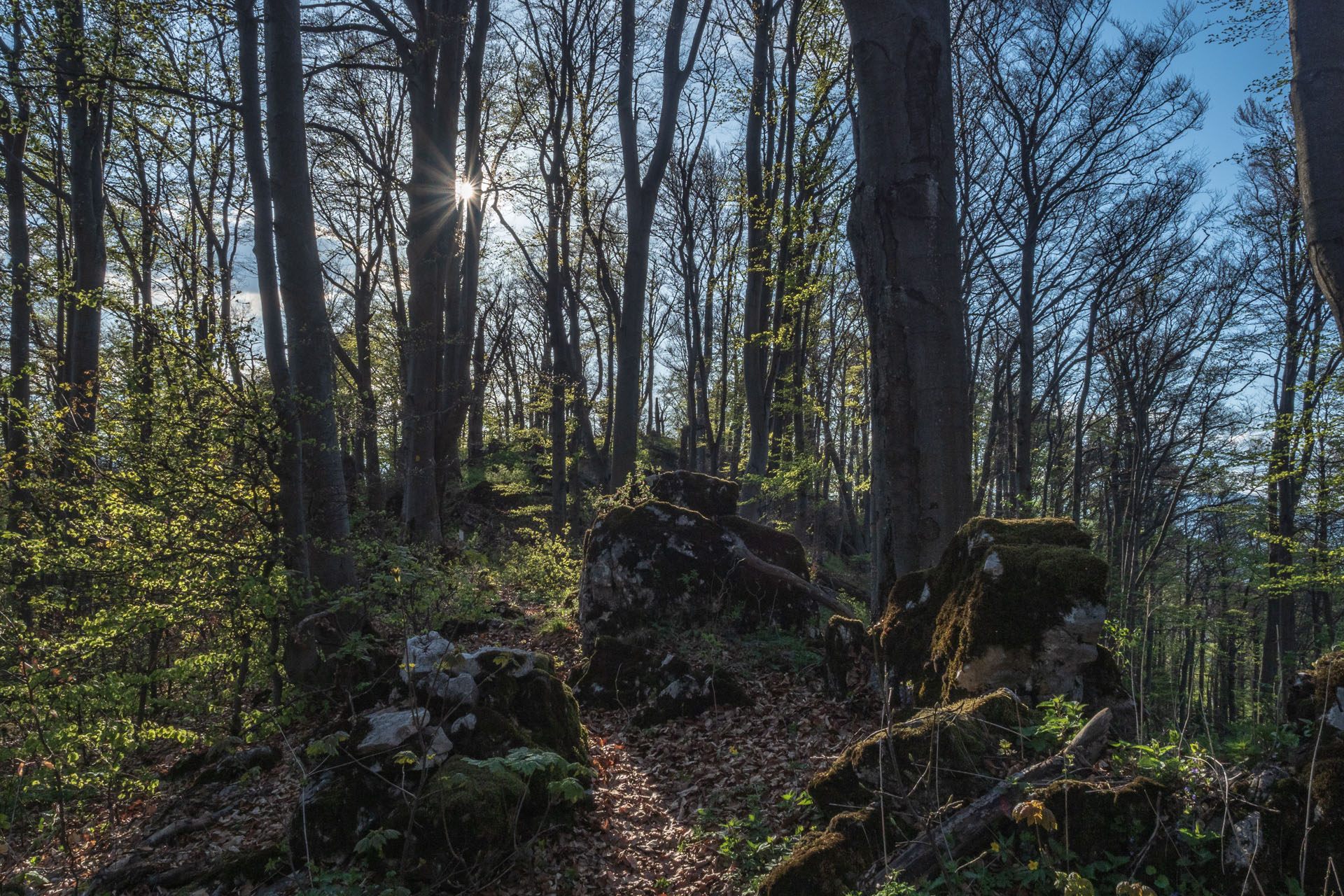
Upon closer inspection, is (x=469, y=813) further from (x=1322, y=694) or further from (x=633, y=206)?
(x=633, y=206)

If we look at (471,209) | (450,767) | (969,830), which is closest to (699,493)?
(450,767)

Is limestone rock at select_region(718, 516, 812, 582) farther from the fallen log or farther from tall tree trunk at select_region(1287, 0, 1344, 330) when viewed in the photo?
tall tree trunk at select_region(1287, 0, 1344, 330)

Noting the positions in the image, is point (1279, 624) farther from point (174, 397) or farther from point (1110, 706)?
point (174, 397)

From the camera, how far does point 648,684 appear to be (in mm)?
6332

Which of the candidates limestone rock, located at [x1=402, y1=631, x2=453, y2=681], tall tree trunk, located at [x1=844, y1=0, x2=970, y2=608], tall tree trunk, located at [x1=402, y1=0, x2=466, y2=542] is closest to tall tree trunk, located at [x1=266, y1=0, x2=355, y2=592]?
limestone rock, located at [x1=402, y1=631, x2=453, y2=681]

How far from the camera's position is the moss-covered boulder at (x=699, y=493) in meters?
9.26

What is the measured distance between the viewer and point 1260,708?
823 cm

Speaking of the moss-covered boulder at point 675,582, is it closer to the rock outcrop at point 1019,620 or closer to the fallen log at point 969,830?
the rock outcrop at point 1019,620

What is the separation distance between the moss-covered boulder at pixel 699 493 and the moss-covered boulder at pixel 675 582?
1175mm

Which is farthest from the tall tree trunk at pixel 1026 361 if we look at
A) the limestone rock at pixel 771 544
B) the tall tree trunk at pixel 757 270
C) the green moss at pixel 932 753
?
the green moss at pixel 932 753

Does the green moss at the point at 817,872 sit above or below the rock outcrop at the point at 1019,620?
below

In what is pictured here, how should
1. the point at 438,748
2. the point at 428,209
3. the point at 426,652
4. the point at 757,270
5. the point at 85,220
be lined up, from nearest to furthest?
the point at 438,748 → the point at 426,652 → the point at 85,220 → the point at 428,209 → the point at 757,270

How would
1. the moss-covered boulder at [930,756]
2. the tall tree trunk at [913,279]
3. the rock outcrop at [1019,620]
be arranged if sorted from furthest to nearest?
the tall tree trunk at [913,279] → the rock outcrop at [1019,620] → the moss-covered boulder at [930,756]

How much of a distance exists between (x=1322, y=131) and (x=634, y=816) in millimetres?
6208
